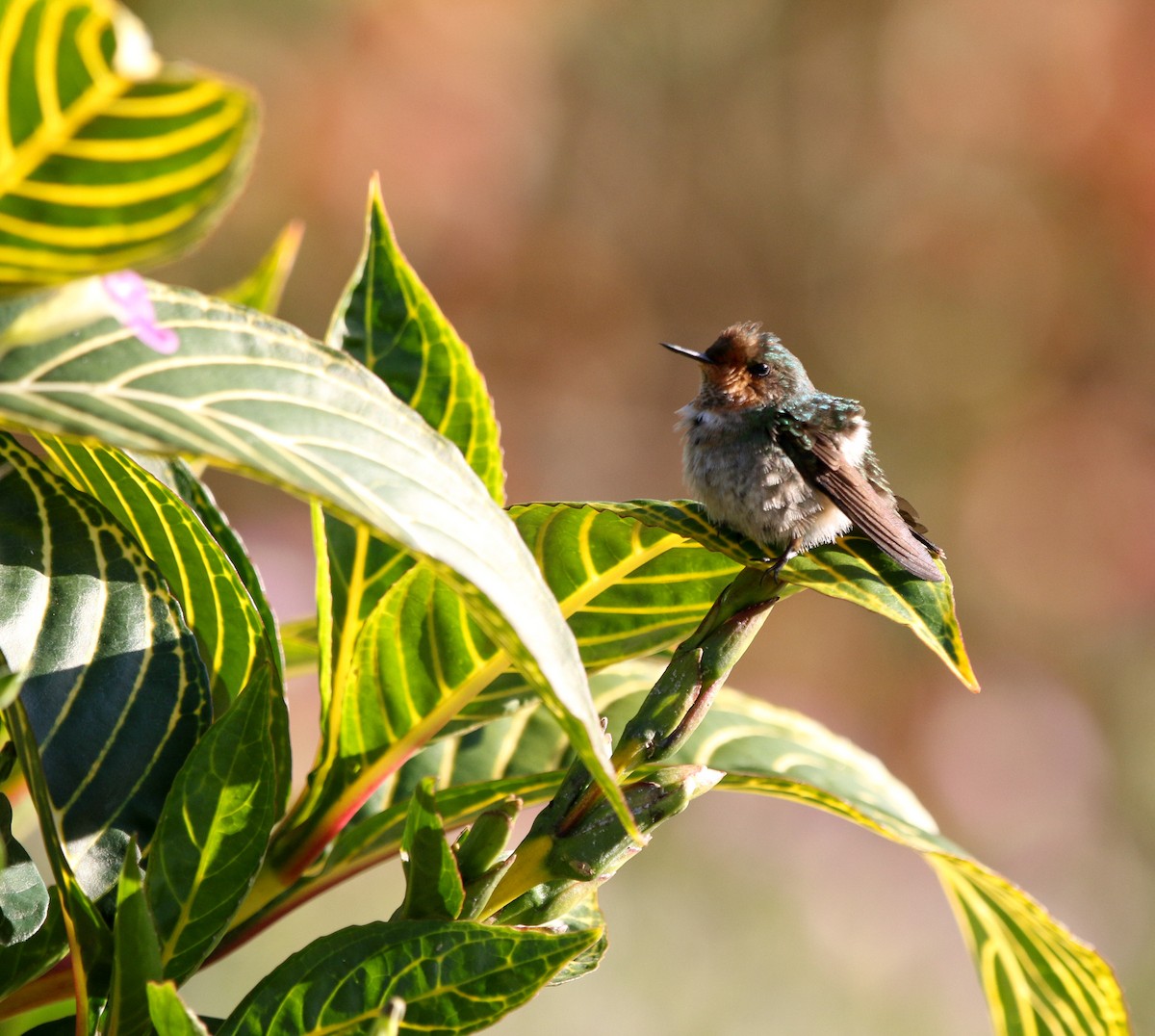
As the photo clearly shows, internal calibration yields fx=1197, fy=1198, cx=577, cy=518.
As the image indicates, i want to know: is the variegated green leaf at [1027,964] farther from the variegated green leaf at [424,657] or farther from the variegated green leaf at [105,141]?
the variegated green leaf at [105,141]

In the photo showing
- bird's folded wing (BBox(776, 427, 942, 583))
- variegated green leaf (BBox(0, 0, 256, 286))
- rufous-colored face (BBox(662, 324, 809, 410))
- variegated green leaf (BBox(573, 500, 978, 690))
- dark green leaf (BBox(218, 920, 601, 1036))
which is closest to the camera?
variegated green leaf (BBox(0, 0, 256, 286))

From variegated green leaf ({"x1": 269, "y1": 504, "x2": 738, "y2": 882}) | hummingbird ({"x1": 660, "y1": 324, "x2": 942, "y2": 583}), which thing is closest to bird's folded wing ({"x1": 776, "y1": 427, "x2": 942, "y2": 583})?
hummingbird ({"x1": 660, "y1": 324, "x2": 942, "y2": 583})

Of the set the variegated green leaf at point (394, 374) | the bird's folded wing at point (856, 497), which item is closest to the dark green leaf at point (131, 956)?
the variegated green leaf at point (394, 374)

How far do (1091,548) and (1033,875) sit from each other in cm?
125

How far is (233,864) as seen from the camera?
56 cm

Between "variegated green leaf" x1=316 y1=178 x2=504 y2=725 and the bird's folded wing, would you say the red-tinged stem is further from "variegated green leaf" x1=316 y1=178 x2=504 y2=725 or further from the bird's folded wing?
the bird's folded wing

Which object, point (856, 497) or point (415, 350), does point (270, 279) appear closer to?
point (415, 350)

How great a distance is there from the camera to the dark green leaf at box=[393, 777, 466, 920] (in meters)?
0.52

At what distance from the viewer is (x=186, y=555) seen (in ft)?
2.13

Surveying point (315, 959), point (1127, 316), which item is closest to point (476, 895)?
point (315, 959)

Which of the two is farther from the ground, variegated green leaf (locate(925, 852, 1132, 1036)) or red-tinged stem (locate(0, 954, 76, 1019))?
variegated green leaf (locate(925, 852, 1132, 1036))


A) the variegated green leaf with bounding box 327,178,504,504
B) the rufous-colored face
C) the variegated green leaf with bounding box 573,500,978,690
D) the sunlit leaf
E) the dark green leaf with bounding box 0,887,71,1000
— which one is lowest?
the dark green leaf with bounding box 0,887,71,1000

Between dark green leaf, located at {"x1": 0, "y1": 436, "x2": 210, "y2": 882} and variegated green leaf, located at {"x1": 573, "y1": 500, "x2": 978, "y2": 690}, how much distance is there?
9.0 inches

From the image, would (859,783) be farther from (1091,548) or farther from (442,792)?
(1091,548)
